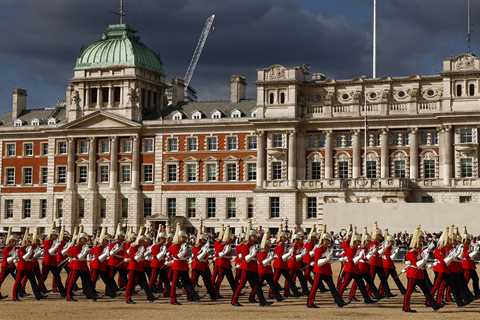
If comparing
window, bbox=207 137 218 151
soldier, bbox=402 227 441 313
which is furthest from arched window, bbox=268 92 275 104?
soldier, bbox=402 227 441 313

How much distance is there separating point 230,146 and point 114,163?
37.1 feet

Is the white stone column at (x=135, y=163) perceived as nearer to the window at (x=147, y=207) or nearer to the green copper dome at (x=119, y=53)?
the window at (x=147, y=207)

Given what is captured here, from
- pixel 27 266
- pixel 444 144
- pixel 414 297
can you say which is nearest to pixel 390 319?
pixel 414 297

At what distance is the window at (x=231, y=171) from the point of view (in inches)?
3317

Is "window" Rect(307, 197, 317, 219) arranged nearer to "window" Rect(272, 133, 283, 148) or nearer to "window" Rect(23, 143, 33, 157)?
"window" Rect(272, 133, 283, 148)

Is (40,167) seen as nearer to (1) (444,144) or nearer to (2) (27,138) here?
(2) (27,138)

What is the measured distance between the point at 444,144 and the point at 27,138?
1615 inches

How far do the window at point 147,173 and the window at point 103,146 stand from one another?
4070 mm

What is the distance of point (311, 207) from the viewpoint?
79.4 m

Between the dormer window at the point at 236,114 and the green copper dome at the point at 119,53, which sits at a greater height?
the green copper dome at the point at 119,53

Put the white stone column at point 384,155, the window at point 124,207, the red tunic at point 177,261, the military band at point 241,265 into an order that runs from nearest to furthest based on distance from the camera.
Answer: the military band at point 241,265 < the red tunic at point 177,261 < the white stone column at point 384,155 < the window at point 124,207

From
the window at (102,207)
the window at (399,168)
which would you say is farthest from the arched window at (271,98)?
the window at (102,207)

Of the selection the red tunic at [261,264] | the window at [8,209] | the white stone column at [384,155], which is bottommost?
the red tunic at [261,264]

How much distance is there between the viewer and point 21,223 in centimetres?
9194
